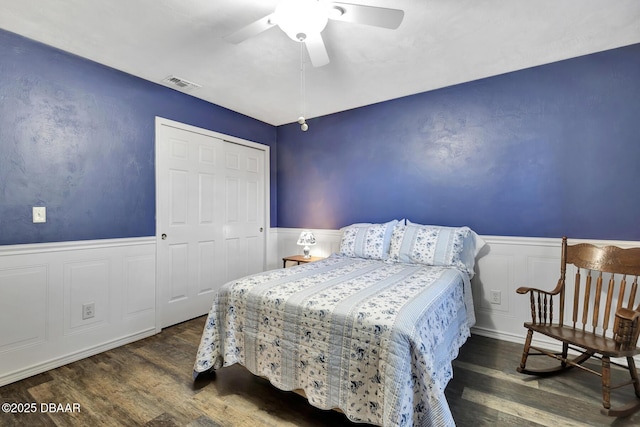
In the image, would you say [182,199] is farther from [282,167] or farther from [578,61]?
[578,61]

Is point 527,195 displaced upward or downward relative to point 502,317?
upward

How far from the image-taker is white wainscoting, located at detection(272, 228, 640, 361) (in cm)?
252

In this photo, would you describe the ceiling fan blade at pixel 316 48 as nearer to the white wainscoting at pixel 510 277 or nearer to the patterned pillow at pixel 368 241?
the patterned pillow at pixel 368 241

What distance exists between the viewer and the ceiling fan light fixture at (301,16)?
154 cm

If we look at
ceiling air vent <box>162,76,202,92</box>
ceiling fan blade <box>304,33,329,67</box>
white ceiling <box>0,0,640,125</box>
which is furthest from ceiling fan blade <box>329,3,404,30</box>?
ceiling air vent <box>162,76,202,92</box>

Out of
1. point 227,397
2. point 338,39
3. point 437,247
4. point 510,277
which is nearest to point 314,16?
point 338,39

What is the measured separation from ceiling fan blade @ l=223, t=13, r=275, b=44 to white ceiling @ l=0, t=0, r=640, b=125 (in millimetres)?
216

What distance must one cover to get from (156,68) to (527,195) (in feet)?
11.2

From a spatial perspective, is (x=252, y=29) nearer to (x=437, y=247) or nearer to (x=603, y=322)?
(x=437, y=247)

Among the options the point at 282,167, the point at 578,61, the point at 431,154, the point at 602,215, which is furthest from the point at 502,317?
the point at 282,167

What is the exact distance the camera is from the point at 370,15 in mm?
1550

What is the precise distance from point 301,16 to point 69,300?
2651 mm

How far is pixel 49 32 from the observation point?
81.8 inches

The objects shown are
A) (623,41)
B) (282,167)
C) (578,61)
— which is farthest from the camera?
(282,167)
